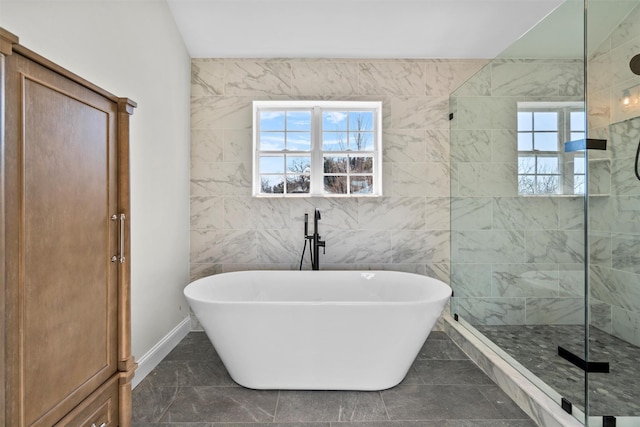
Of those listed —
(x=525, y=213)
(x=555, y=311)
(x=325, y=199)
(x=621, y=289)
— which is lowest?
(x=555, y=311)

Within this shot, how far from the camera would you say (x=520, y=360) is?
1985mm

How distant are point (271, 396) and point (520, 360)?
1504mm

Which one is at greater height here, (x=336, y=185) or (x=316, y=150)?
(x=316, y=150)

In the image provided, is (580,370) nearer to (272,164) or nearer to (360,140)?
(360,140)

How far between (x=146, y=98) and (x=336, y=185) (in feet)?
5.48

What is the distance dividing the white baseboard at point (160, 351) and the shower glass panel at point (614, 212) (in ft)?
8.05

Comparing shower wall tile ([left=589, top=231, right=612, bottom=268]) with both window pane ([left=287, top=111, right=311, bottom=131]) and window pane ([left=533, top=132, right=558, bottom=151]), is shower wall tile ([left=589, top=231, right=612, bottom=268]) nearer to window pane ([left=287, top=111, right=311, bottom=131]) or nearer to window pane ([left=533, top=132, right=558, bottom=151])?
window pane ([left=533, top=132, right=558, bottom=151])

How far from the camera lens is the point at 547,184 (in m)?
2.03

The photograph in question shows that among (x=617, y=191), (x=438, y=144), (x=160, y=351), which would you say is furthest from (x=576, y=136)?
(x=160, y=351)

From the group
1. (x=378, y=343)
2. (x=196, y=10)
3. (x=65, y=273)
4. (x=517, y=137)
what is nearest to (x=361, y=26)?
(x=196, y=10)

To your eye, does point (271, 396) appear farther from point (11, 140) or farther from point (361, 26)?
point (361, 26)

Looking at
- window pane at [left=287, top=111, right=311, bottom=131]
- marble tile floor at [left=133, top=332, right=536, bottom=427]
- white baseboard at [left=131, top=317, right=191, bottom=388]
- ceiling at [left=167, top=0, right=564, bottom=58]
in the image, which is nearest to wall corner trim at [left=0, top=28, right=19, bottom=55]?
marble tile floor at [left=133, top=332, right=536, bottom=427]

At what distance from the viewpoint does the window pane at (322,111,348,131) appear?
10.1 feet

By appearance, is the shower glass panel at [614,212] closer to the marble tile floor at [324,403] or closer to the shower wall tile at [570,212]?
the shower wall tile at [570,212]
